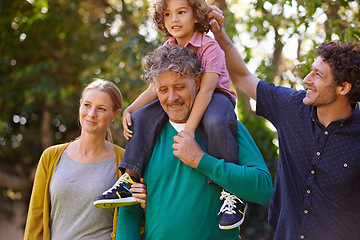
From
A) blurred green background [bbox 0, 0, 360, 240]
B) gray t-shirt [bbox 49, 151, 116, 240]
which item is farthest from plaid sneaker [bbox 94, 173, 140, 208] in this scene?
blurred green background [bbox 0, 0, 360, 240]

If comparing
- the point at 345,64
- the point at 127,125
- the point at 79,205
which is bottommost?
the point at 79,205

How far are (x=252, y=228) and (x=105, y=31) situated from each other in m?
4.00

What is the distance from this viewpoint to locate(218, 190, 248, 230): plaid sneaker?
227 cm

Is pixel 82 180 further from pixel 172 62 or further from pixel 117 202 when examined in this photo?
pixel 172 62

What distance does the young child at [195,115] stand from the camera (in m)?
2.37

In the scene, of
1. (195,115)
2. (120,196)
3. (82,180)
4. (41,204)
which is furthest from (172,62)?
(41,204)

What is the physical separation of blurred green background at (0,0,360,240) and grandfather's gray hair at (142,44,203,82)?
2.23m

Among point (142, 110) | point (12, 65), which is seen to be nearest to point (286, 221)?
point (142, 110)

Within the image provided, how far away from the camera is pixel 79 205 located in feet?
9.45

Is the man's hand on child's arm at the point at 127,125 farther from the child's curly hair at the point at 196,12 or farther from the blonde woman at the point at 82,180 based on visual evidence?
the child's curly hair at the point at 196,12

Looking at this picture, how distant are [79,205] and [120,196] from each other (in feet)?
1.77

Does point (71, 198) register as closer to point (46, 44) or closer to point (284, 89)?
point (284, 89)

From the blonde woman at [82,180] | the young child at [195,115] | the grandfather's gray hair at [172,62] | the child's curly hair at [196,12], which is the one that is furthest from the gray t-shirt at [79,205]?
the child's curly hair at [196,12]

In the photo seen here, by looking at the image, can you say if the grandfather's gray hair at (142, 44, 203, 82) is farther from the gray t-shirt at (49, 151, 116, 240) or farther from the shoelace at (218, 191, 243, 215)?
the gray t-shirt at (49, 151, 116, 240)
